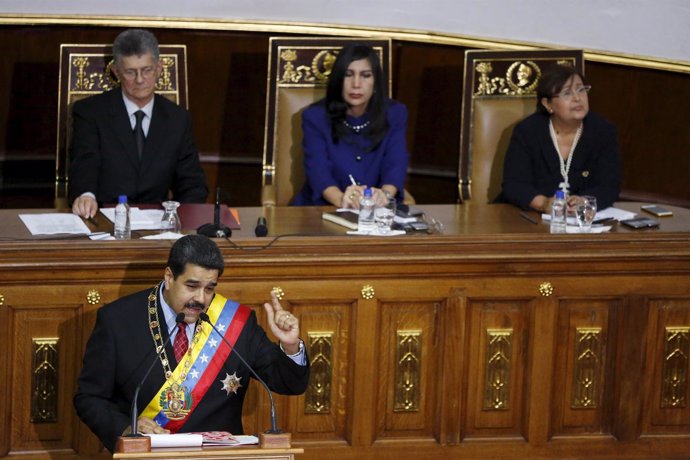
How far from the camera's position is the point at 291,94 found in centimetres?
555

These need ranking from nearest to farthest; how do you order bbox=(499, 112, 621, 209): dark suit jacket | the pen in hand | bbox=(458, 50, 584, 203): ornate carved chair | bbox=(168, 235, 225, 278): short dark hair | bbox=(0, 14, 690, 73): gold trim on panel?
bbox=(168, 235, 225, 278): short dark hair
the pen in hand
bbox=(499, 112, 621, 209): dark suit jacket
bbox=(458, 50, 584, 203): ornate carved chair
bbox=(0, 14, 690, 73): gold trim on panel

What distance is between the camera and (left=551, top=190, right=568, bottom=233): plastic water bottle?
14.8ft

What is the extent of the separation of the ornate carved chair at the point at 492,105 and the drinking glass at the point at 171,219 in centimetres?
168

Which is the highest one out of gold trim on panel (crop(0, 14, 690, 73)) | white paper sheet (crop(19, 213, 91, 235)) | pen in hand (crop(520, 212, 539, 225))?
gold trim on panel (crop(0, 14, 690, 73))

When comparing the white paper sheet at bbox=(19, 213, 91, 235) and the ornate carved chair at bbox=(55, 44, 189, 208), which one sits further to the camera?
the ornate carved chair at bbox=(55, 44, 189, 208)

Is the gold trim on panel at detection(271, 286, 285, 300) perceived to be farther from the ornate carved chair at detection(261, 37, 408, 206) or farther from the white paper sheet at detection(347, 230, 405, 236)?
the ornate carved chair at detection(261, 37, 408, 206)

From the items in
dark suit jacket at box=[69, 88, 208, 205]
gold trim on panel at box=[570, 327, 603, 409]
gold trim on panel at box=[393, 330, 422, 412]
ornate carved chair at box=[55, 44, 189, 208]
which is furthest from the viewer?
ornate carved chair at box=[55, 44, 189, 208]

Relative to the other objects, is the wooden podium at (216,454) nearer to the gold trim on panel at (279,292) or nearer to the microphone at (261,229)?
the gold trim on panel at (279,292)

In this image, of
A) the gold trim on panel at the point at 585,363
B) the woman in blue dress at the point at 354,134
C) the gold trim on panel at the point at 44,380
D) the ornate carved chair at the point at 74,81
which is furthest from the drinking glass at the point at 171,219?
the gold trim on panel at the point at 585,363

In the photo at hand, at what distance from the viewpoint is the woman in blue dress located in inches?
205

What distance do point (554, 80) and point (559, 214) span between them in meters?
0.82

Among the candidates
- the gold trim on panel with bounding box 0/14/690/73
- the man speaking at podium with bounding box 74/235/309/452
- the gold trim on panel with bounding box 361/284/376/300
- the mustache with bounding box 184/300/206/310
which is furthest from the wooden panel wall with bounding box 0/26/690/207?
the mustache with bounding box 184/300/206/310

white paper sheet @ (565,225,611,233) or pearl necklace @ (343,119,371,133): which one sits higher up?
pearl necklace @ (343,119,371,133)

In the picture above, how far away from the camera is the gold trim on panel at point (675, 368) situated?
174 inches
